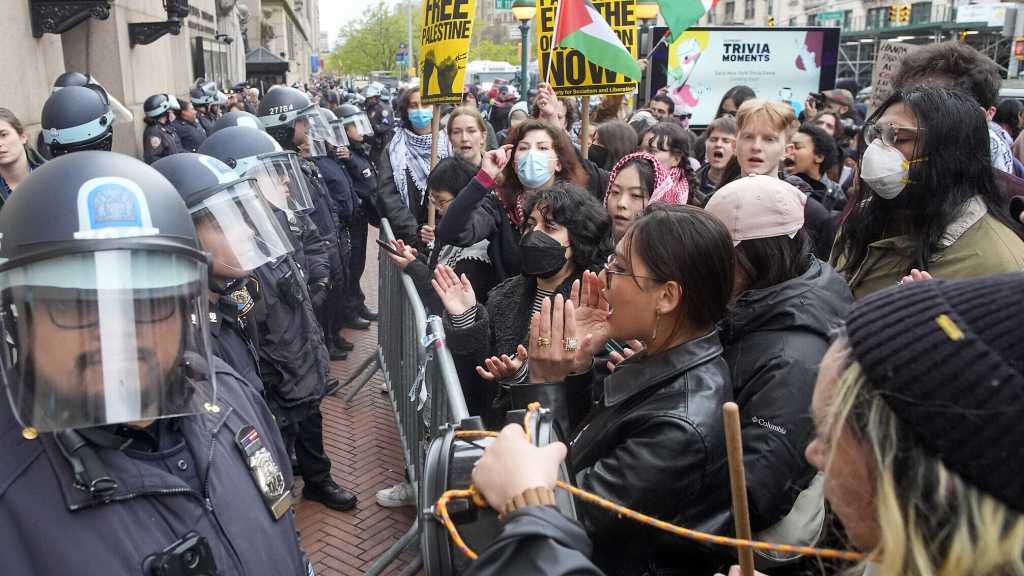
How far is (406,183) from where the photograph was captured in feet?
22.0

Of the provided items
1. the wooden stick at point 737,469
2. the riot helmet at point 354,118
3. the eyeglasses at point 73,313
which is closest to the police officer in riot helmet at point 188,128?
the riot helmet at point 354,118

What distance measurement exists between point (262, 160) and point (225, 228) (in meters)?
1.62

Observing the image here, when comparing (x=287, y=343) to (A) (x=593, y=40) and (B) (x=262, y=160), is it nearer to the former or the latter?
(B) (x=262, y=160)

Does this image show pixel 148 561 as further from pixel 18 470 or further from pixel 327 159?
pixel 327 159

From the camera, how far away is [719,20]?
71375 millimetres

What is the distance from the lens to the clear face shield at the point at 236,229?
259cm

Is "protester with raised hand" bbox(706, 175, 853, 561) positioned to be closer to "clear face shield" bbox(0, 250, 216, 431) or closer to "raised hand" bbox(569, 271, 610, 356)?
"raised hand" bbox(569, 271, 610, 356)

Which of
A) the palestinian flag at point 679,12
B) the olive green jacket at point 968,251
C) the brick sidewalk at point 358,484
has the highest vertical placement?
the palestinian flag at point 679,12

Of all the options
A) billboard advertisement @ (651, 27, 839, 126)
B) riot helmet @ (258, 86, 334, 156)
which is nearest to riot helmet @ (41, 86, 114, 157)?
riot helmet @ (258, 86, 334, 156)

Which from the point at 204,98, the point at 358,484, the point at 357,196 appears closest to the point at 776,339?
the point at 358,484

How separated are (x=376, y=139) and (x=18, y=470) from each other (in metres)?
12.2

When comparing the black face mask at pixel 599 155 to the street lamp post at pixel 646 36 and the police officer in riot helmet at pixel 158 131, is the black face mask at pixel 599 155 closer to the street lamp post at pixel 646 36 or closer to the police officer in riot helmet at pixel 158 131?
the street lamp post at pixel 646 36

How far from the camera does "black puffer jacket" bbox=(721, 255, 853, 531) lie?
216 centimetres

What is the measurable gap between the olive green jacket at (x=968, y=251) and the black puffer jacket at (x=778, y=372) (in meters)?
0.59
